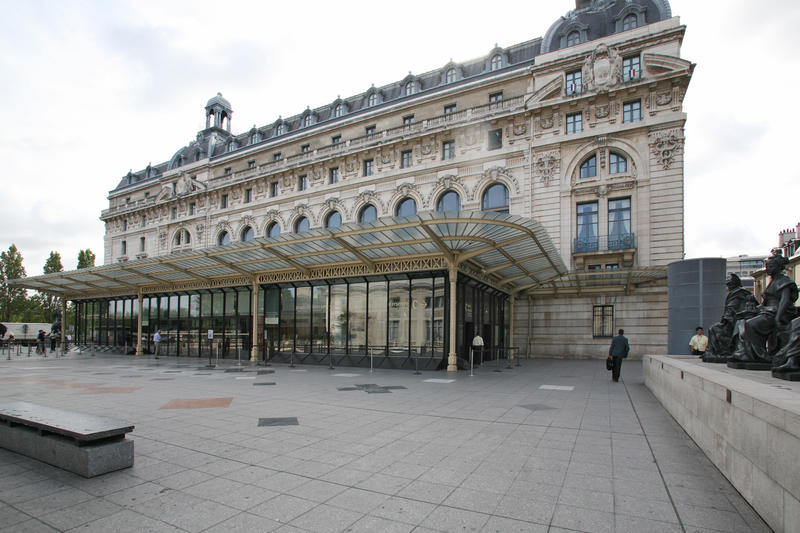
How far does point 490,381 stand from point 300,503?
37.4 feet

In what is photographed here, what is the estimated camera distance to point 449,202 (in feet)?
102

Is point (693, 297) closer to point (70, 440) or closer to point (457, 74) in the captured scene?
point (70, 440)

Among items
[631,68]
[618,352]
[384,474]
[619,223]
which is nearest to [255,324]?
[618,352]

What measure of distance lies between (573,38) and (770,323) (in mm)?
27913

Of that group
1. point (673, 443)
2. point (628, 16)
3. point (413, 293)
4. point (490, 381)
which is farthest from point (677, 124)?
point (673, 443)

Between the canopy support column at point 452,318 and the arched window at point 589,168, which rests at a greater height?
the arched window at point 589,168

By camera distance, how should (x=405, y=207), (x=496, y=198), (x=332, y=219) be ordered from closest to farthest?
(x=496, y=198) → (x=405, y=207) → (x=332, y=219)

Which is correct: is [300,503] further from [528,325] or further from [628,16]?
[628,16]

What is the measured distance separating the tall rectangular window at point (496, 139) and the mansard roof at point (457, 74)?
5208 mm

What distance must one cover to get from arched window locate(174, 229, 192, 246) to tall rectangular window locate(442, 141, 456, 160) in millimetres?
31119

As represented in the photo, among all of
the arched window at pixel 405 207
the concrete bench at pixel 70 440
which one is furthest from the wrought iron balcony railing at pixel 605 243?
the concrete bench at pixel 70 440

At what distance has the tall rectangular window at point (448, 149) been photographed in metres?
31.5

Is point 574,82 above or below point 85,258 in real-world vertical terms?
above

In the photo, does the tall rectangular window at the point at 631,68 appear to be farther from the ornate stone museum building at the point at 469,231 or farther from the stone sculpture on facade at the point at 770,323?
the stone sculpture on facade at the point at 770,323
